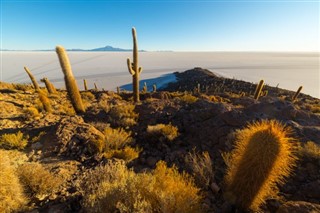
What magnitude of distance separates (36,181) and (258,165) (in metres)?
3.87

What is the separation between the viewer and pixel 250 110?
6699mm

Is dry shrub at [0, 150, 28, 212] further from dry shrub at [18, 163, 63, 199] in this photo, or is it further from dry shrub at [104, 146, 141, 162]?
dry shrub at [104, 146, 141, 162]

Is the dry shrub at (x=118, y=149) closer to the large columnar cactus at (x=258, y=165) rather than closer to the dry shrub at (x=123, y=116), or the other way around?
the dry shrub at (x=123, y=116)

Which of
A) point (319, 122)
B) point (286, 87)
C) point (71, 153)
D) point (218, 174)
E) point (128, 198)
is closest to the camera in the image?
point (128, 198)

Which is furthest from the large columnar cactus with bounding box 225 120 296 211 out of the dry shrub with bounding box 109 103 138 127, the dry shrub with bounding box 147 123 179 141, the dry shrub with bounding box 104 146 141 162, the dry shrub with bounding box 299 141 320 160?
the dry shrub with bounding box 109 103 138 127

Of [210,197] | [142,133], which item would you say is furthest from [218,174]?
[142,133]

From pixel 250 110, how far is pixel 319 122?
2.27 metres

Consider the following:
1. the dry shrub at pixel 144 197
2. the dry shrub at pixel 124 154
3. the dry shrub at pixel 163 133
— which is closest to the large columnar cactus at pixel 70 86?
the dry shrub at pixel 163 133

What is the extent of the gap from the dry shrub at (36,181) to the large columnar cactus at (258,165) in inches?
129

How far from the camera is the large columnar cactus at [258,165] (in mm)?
2834

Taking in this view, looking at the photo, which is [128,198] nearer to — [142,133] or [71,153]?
[71,153]

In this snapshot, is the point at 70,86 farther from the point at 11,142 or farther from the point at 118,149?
the point at 118,149

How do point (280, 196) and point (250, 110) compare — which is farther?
point (250, 110)

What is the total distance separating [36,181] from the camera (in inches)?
133
